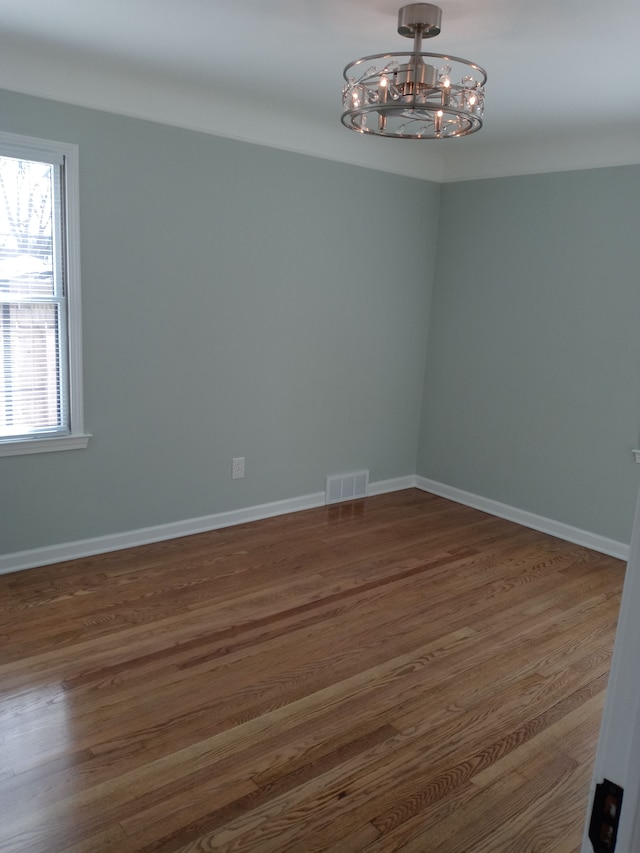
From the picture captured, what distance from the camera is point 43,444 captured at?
326 cm

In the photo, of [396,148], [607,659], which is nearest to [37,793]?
[607,659]

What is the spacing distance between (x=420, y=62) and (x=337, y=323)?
2216 millimetres

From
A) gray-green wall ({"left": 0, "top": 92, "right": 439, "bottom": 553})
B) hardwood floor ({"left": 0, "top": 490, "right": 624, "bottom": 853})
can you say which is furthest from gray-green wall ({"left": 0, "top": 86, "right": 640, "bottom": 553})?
hardwood floor ({"left": 0, "top": 490, "right": 624, "bottom": 853})

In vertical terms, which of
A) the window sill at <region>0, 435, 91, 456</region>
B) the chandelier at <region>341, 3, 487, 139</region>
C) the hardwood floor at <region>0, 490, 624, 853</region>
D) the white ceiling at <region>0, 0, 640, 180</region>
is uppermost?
the white ceiling at <region>0, 0, 640, 180</region>

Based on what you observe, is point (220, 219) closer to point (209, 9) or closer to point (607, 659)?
point (209, 9)

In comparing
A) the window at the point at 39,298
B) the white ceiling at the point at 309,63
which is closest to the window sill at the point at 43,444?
the window at the point at 39,298

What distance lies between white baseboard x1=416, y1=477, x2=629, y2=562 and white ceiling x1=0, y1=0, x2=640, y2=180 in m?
2.19

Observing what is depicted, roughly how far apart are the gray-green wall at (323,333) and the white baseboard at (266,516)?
2.0 inches

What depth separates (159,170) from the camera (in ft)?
11.1

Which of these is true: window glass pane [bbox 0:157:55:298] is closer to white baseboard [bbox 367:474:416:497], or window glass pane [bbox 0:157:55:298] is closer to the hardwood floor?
the hardwood floor

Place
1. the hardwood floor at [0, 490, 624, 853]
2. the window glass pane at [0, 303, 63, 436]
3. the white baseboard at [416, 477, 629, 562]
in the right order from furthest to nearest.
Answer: the white baseboard at [416, 477, 629, 562]
the window glass pane at [0, 303, 63, 436]
the hardwood floor at [0, 490, 624, 853]

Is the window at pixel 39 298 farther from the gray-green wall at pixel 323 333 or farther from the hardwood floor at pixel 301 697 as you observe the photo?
the hardwood floor at pixel 301 697

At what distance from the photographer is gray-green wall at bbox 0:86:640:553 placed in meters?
3.37

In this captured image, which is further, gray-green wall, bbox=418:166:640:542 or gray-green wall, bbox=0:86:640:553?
gray-green wall, bbox=418:166:640:542
